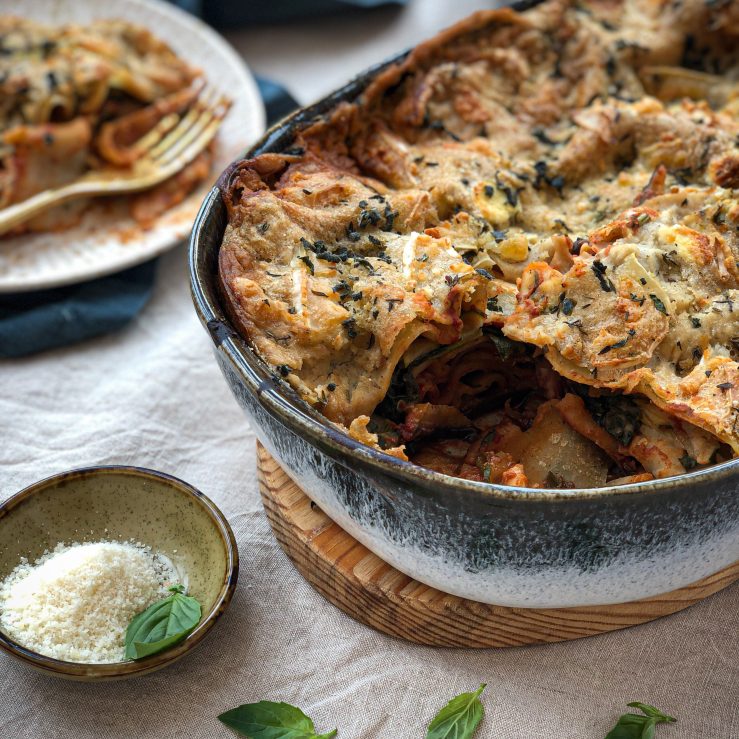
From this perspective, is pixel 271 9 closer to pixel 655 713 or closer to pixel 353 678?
pixel 353 678

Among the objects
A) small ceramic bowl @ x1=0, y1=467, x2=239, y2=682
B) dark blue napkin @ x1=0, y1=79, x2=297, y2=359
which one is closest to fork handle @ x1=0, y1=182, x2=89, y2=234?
dark blue napkin @ x1=0, y1=79, x2=297, y2=359

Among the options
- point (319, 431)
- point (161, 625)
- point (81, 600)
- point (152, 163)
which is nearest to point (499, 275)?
point (319, 431)

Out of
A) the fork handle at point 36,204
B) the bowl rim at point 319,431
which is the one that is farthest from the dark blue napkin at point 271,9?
the bowl rim at point 319,431

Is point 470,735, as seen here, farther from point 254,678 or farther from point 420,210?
point 420,210

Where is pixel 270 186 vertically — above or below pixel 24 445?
above

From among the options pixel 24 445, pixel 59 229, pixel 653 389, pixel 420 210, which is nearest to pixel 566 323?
pixel 653 389

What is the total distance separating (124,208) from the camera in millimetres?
3719

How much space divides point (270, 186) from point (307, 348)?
547 mm

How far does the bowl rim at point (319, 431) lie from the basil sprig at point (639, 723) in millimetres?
604

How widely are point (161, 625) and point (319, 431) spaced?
0.67 metres

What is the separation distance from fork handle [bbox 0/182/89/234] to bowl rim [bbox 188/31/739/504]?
1.41 meters

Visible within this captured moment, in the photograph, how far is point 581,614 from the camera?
2.27 metres

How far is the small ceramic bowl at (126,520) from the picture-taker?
2379 millimetres

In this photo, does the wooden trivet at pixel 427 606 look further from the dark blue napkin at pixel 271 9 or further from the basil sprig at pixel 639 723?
the dark blue napkin at pixel 271 9
